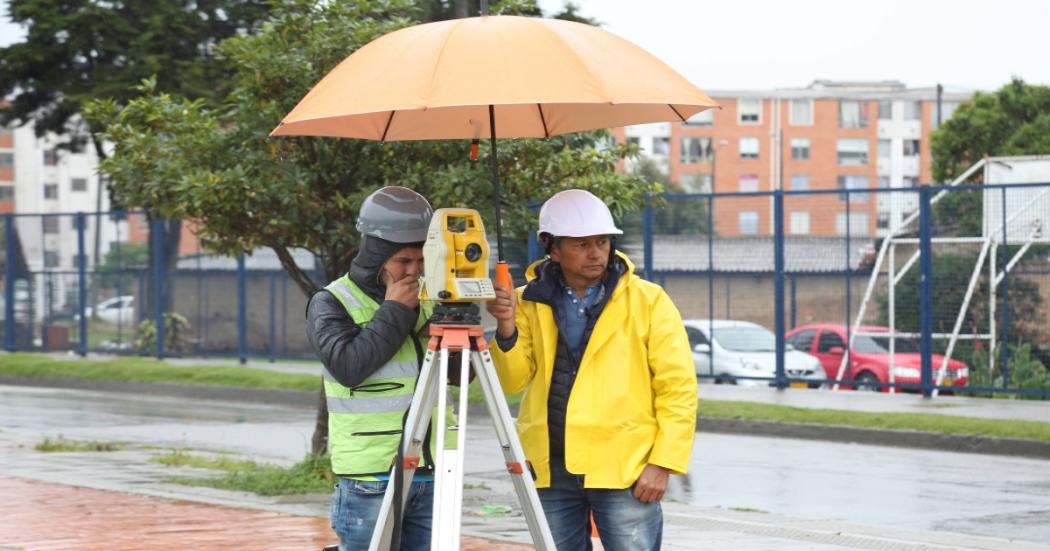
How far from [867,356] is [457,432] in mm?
16059

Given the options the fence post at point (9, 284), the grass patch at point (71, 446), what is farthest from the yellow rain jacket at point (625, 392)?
the fence post at point (9, 284)

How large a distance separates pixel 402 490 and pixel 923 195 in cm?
1547

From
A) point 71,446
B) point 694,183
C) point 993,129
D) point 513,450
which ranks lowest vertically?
point 71,446

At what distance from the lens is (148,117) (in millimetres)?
10039

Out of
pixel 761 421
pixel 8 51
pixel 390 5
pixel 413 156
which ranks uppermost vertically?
pixel 8 51

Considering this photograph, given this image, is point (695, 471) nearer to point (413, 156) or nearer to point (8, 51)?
point (413, 156)

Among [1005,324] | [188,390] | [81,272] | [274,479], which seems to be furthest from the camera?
[81,272]

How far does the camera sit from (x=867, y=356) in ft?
64.9

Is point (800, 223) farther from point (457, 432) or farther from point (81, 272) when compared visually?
point (457, 432)

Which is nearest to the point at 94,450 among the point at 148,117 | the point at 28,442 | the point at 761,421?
the point at 28,442

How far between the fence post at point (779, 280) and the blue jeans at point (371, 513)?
612 inches

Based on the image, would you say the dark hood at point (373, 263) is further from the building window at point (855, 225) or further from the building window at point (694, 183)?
the building window at point (694, 183)

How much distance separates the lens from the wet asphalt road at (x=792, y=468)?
1012 centimetres

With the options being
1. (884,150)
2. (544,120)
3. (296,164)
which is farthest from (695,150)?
(544,120)
